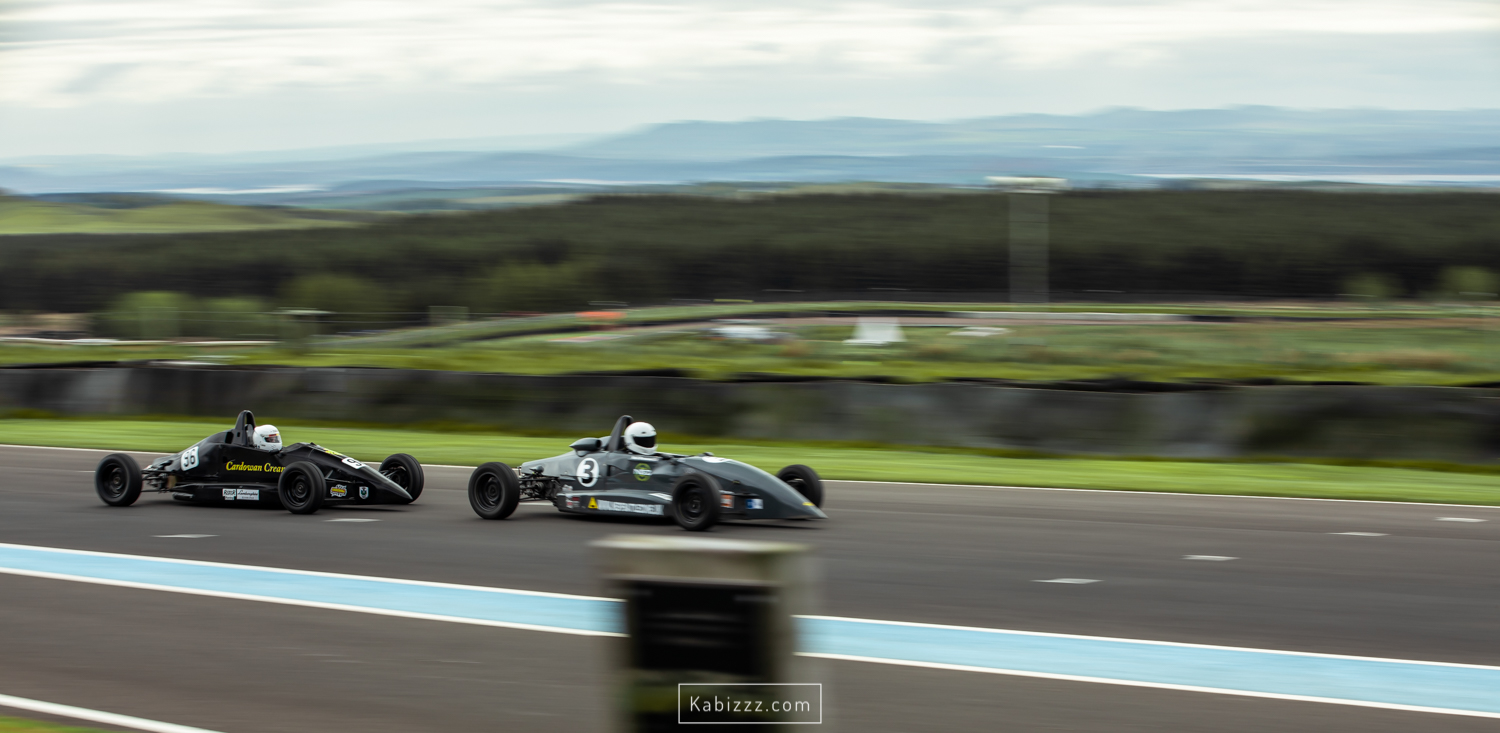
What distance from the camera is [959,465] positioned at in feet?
55.8

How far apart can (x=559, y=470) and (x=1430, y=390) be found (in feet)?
32.7

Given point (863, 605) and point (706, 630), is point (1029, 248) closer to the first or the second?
point (863, 605)

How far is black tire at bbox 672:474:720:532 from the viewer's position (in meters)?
11.1

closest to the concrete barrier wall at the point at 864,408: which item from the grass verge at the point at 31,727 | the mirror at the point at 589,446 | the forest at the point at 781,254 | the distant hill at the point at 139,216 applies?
the mirror at the point at 589,446

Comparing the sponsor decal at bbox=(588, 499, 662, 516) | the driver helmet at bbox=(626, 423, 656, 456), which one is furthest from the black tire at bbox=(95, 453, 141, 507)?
the driver helmet at bbox=(626, 423, 656, 456)

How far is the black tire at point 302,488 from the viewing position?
491 inches

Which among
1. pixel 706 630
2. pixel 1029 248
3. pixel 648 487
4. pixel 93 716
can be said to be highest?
pixel 706 630

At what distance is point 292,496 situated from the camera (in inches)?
495

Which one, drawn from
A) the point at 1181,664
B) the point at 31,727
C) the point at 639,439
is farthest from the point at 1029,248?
the point at 31,727

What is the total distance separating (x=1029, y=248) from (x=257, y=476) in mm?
62371

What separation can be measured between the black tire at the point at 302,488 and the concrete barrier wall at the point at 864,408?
25.2ft

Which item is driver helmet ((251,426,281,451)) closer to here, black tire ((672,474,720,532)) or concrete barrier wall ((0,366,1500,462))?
black tire ((672,474,720,532))

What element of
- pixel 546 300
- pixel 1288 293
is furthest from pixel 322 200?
pixel 1288 293

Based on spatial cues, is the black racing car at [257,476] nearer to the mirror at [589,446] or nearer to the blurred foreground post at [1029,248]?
the mirror at [589,446]
